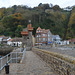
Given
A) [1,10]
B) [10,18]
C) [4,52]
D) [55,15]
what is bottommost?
[4,52]

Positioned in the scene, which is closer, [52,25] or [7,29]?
[7,29]

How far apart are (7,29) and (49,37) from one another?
105 feet

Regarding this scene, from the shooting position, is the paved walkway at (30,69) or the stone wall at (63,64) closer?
the stone wall at (63,64)

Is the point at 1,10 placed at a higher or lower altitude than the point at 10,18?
higher

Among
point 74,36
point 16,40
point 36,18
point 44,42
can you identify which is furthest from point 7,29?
point 74,36

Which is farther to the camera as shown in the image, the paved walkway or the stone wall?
the paved walkway

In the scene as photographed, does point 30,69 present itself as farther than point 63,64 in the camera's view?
Yes

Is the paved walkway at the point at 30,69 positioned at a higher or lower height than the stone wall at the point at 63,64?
lower

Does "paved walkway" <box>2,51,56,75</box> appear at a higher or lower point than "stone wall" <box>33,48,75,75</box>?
lower

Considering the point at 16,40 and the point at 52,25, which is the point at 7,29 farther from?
the point at 52,25

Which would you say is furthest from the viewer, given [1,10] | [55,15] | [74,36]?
[1,10]

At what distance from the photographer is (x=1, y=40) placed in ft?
197

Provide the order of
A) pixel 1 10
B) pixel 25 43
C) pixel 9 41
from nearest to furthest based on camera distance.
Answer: pixel 25 43
pixel 9 41
pixel 1 10

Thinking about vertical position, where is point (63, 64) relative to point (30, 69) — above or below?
above
